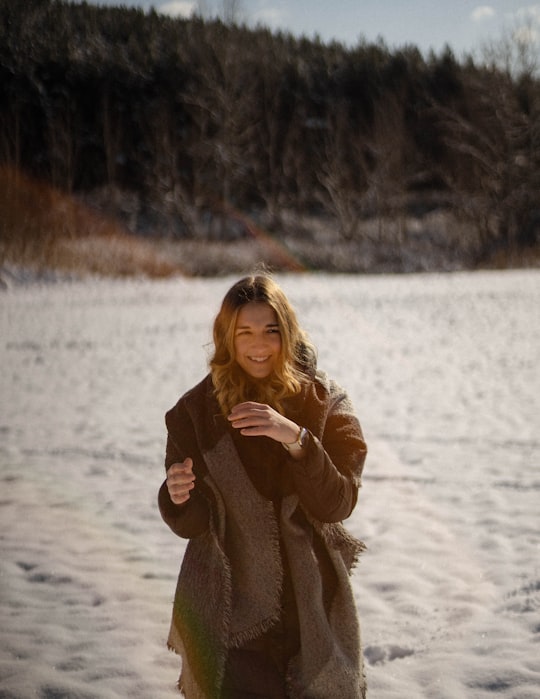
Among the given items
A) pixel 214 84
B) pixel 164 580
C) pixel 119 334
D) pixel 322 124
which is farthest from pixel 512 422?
pixel 322 124

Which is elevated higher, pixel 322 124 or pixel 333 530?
pixel 322 124

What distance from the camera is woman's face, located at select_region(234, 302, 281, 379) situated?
1.96m

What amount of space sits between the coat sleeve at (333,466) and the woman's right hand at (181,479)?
0.80 feet

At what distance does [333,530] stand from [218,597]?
33 centimetres

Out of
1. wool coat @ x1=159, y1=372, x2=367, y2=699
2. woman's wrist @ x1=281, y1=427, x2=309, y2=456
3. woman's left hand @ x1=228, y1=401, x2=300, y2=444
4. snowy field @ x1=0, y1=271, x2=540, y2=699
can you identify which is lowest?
snowy field @ x1=0, y1=271, x2=540, y2=699

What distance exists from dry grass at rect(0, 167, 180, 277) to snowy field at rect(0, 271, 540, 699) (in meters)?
7.07

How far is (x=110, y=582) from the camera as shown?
381cm

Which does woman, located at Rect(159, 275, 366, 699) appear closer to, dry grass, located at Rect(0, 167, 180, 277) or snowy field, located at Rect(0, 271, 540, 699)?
snowy field, located at Rect(0, 271, 540, 699)

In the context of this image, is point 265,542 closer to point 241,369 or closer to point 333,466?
point 333,466

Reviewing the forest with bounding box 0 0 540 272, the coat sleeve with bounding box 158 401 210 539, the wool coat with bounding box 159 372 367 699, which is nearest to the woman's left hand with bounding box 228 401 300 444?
the wool coat with bounding box 159 372 367 699

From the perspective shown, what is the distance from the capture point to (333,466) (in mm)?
1874

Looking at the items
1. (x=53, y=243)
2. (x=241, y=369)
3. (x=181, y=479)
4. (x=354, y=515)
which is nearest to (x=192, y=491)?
(x=181, y=479)

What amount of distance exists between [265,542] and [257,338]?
1.65ft

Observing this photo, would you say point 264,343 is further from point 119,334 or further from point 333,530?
point 119,334
